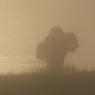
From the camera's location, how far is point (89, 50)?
63 cm

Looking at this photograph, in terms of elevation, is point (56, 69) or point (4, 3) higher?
point (4, 3)

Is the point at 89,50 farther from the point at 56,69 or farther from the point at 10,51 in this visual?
the point at 10,51

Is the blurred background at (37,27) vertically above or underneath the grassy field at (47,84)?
above

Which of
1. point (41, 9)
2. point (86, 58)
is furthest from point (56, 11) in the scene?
point (86, 58)

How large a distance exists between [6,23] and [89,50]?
0.73 ft

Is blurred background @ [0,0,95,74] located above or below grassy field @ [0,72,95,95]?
above

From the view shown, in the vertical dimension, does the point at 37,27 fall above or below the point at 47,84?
above

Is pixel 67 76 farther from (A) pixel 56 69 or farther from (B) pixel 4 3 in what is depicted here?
(B) pixel 4 3

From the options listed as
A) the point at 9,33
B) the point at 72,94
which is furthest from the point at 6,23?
the point at 72,94

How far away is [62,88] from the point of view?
23.5 inches

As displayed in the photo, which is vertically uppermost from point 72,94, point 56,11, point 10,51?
point 56,11

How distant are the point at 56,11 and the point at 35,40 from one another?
0.09 meters

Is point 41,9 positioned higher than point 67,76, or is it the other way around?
point 41,9

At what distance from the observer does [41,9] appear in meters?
0.64
